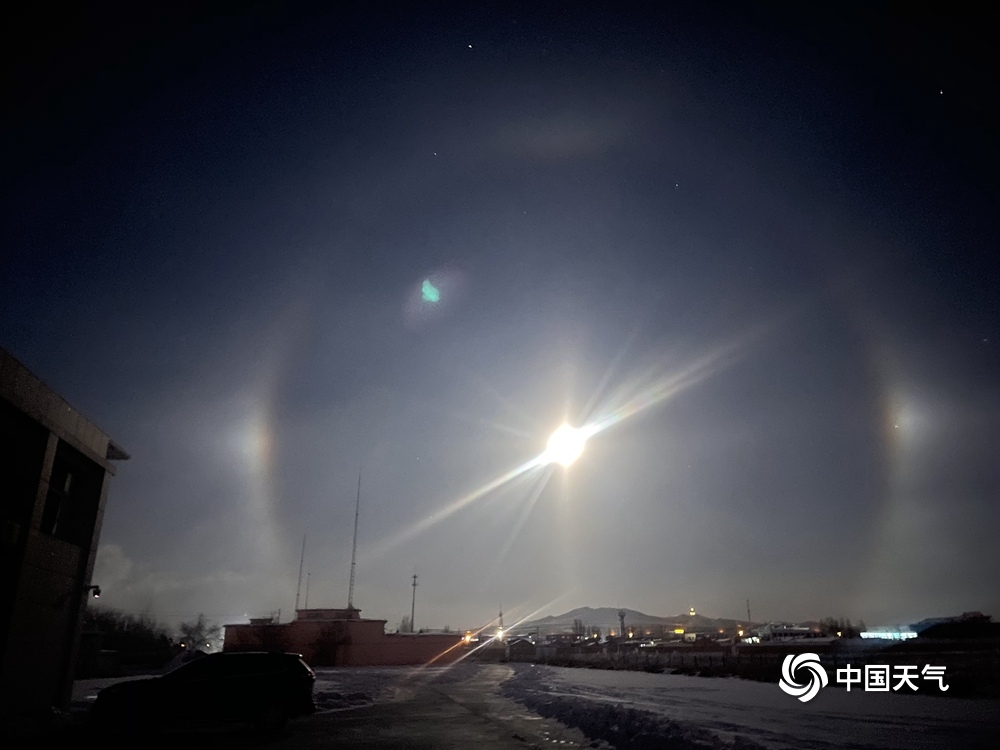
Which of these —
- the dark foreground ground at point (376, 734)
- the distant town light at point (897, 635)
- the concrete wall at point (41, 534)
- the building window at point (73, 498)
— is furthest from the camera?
the distant town light at point (897, 635)

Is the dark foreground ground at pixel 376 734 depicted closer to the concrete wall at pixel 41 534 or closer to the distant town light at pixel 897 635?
the concrete wall at pixel 41 534

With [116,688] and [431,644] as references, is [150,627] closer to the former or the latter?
[431,644]

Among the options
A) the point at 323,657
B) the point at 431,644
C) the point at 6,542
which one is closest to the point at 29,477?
the point at 6,542
